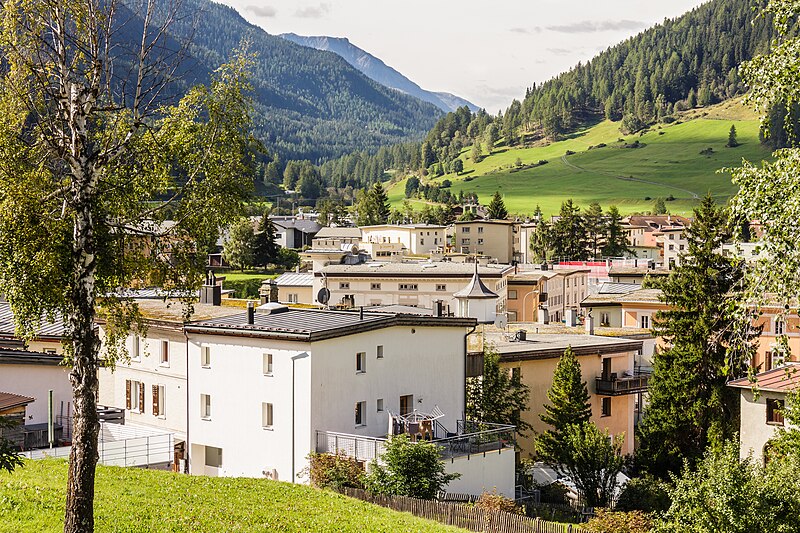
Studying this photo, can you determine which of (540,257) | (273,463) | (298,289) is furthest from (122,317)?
(540,257)

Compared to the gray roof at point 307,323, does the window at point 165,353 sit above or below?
below

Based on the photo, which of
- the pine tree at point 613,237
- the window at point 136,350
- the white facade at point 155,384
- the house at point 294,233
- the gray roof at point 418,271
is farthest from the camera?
the house at point 294,233

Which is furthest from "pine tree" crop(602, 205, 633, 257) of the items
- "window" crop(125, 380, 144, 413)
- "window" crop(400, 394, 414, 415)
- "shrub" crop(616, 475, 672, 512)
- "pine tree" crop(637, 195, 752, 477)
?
"window" crop(125, 380, 144, 413)

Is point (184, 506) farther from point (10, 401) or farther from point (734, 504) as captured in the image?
point (734, 504)

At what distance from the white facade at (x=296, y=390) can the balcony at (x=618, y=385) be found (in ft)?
45.5

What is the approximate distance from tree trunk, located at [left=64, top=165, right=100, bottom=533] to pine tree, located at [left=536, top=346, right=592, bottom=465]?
28.0m

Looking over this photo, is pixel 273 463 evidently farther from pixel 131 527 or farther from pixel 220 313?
pixel 131 527

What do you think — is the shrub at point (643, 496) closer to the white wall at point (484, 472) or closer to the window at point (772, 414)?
the window at point (772, 414)

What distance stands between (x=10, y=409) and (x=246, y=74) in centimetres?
1449

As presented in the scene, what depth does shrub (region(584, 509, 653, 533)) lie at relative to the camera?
90.2 ft

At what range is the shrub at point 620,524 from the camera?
2748cm

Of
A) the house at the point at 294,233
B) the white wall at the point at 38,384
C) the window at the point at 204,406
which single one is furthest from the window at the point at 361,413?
the house at the point at 294,233

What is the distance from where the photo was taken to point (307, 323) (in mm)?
33531

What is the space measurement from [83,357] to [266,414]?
19.0m
